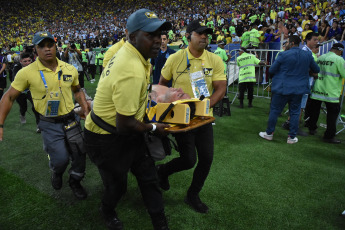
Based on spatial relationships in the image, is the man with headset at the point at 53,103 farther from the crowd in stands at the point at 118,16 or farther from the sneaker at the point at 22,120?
the crowd in stands at the point at 118,16

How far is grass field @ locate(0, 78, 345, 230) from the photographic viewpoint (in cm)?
290

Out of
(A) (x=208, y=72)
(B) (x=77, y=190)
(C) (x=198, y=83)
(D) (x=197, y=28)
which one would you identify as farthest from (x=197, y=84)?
(B) (x=77, y=190)

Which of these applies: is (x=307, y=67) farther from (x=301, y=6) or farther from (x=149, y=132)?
(x=301, y=6)

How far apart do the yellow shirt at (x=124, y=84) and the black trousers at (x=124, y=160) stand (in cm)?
25

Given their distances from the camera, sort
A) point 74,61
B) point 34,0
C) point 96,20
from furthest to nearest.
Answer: point 34,0 → point 96,20 → point 74,61

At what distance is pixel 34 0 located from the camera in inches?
1522

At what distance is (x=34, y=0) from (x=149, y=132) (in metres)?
45.5

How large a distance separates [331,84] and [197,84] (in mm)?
3785

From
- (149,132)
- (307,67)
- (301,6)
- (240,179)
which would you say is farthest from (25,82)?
(301,6)

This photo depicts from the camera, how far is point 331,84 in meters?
5.24

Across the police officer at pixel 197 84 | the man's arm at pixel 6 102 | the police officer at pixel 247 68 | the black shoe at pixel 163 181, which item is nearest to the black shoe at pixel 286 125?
the police officer at pixel 247 68

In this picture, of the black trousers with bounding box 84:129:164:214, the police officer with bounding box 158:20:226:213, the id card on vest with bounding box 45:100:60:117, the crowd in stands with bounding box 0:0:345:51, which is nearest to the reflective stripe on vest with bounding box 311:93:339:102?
the police officer with bounding box 158:20:226:213

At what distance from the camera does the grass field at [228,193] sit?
9.52ft

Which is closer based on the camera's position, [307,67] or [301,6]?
[307,67]
